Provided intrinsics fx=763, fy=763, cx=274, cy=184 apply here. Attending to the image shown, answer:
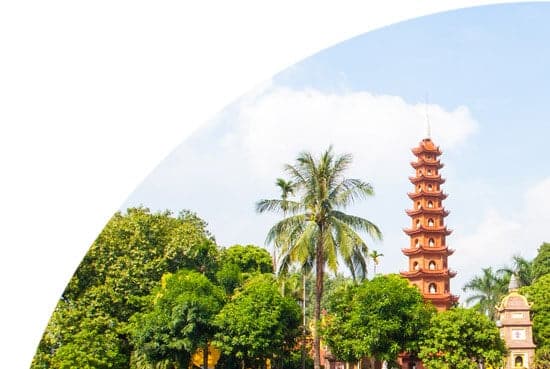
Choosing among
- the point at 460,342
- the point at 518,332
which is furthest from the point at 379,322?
the point at 518,332

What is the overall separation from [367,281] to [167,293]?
4.68 m

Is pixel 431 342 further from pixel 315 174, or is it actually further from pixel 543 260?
pixel 543 260

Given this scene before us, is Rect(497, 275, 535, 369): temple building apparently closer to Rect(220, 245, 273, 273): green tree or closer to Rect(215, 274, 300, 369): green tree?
Rect(215, 274, 300, 369): green tree

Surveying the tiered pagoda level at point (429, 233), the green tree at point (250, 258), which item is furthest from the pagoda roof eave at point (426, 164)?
the green tree at point (250, 258)

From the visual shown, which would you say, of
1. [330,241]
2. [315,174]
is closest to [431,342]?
[330,241]

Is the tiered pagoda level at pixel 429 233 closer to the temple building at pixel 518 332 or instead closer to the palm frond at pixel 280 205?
the temple building at pixel 518 332

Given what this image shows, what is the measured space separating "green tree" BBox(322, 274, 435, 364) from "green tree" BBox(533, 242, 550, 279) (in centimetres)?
1115

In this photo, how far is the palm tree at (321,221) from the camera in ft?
51.8

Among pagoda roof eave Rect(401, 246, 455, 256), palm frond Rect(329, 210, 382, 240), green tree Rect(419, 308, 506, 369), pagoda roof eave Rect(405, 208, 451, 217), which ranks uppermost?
pagoda roof eave Rect(405, 208, 451, 217)

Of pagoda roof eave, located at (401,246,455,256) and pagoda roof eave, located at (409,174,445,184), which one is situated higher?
pagoda roof eave, located at (409,174,445,184)

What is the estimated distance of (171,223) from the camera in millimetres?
21219

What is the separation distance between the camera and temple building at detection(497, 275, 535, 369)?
2191 cm

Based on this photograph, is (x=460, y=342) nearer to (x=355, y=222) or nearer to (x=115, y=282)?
(x=355, y=222)

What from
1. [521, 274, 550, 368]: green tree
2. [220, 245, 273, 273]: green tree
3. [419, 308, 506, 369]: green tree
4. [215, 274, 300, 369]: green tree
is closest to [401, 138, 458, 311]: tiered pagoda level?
[521, 274, 550, 368]: green tree
